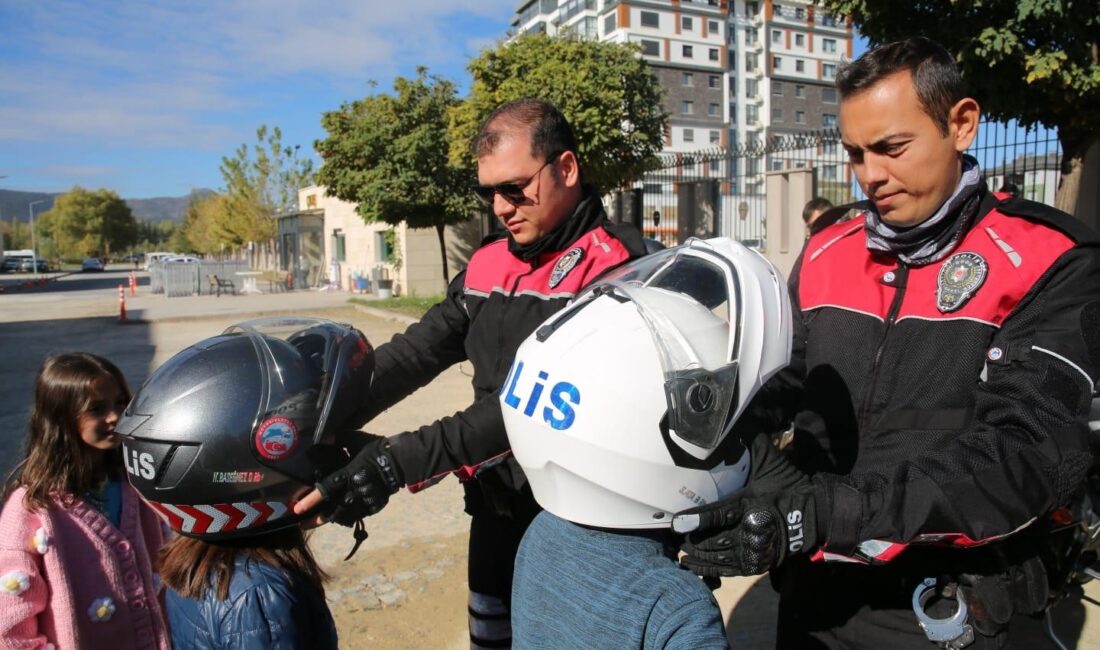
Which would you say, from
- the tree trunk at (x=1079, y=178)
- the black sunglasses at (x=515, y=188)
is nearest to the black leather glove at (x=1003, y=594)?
the black sunglasses at (x=515, y=188)

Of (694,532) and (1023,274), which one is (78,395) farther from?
(1023,274)

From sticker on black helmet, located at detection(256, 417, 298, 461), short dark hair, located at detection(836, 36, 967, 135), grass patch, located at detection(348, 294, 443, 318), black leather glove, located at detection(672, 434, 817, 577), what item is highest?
short dark hair, located at detection(836, 36, 967, 135)

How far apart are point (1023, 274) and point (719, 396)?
2.16 feet

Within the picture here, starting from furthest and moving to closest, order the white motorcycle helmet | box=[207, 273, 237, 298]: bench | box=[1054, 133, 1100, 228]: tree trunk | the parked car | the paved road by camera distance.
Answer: the parked car
box=[207, 273, 237, 298]: bench
box=[1054, 133, 1100, 228]: tree trunk
the paved road
the white motorcycle helmet

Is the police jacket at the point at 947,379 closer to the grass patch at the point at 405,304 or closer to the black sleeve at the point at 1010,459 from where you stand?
the black sleeve at the point at 1010,459

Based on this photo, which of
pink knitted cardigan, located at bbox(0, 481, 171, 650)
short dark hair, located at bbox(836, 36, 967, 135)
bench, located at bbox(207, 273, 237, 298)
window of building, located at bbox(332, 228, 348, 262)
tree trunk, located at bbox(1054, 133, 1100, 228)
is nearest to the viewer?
short dark hair, located at bbox(836, 36, 967, 135)

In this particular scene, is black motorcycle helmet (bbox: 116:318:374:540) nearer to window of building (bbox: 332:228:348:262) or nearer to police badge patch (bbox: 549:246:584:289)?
police badge patch (bbox: 549:246:584:289)

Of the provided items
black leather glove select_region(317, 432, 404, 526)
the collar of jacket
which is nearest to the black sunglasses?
the collar of jacket

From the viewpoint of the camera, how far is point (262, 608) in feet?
5.56

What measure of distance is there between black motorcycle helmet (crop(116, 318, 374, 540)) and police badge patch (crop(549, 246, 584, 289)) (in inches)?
25.8

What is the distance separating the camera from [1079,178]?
7555 mm

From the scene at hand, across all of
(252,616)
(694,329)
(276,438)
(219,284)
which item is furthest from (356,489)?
(219,284)

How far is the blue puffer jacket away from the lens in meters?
1.68

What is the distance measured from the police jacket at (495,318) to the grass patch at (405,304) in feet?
43.5
